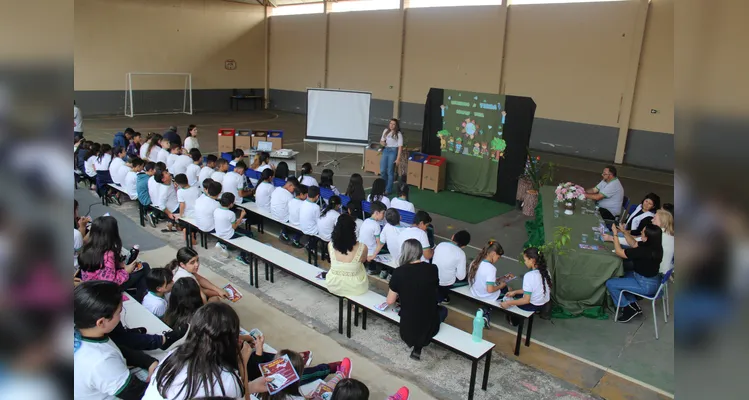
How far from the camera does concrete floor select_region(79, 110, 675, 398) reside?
4.28 m

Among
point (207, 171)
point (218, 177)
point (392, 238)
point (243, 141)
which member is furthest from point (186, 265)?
point (243, 141)

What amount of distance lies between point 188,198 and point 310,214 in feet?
5.41

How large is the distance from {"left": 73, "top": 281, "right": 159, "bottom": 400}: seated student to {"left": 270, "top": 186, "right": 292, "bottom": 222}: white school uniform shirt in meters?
3.79

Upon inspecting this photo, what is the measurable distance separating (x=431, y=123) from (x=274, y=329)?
238 inches

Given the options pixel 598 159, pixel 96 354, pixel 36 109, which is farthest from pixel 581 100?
pixel 36 109

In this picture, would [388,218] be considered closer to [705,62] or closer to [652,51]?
[705,62]

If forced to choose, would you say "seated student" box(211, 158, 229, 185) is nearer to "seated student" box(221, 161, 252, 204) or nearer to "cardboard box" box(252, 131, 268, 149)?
"seated student" box(221, 161, 252, 204)

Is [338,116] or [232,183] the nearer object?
[232,183]

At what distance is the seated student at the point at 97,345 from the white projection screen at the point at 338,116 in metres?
9.02

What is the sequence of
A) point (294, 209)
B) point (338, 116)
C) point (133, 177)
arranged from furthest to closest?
point (338, 116) → point (133, 177) → point (294, 209)

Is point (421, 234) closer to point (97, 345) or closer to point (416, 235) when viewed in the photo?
point (416, 235)

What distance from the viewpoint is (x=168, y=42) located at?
61.7 ft

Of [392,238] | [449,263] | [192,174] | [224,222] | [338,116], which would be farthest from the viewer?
[338,116]

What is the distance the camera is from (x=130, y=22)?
1767cm
